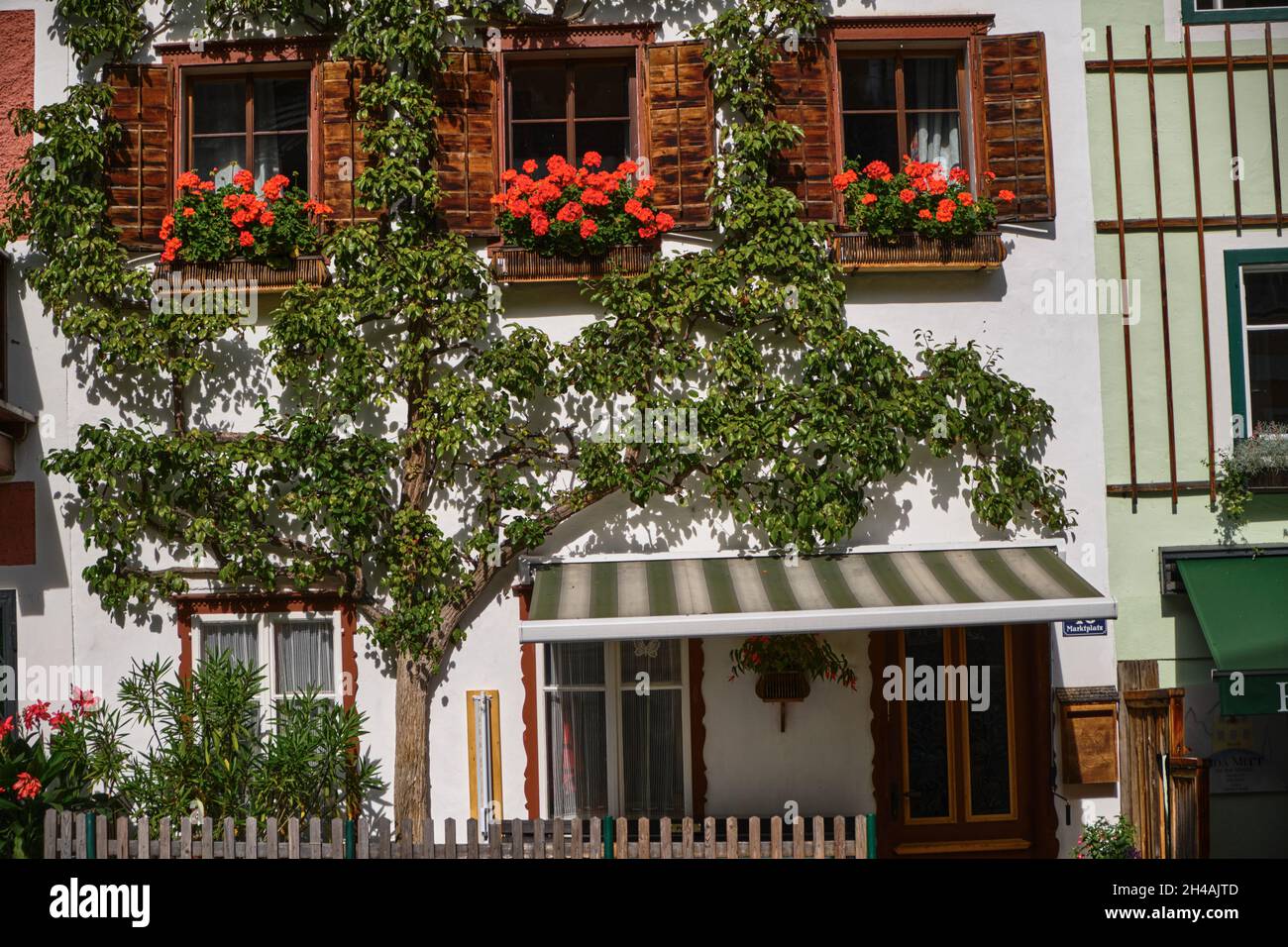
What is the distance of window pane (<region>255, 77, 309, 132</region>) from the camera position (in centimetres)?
1115

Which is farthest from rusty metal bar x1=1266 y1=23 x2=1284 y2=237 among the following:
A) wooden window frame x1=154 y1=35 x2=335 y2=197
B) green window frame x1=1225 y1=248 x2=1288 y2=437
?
wooden window frame x1=154 y1=35 x2=335 y2=197

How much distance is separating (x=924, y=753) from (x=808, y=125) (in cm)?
494

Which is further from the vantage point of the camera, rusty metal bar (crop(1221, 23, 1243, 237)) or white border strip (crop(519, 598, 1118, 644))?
rusty metal bar (crop(1221, 23, 1243, 237))

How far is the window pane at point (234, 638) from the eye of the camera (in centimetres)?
1081

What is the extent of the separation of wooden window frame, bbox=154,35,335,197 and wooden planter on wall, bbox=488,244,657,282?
1.63 metres

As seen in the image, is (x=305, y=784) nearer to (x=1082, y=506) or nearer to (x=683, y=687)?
(x=683, y=687)

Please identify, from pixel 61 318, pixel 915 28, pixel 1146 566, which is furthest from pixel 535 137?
pixel 1146 566

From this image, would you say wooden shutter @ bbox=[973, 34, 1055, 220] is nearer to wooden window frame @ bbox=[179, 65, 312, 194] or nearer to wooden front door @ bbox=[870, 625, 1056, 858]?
wooden front door @ bbox=[870, 625, 1056, 858]

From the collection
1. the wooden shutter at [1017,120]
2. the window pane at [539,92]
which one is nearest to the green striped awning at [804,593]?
the wooden shutter at [1017,120]

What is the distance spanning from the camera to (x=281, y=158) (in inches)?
439

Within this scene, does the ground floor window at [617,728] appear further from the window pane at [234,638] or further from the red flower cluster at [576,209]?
the red flower cluster at [576,209]

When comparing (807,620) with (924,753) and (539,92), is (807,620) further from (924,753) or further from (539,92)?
(539,92)

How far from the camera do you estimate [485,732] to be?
10648 mm

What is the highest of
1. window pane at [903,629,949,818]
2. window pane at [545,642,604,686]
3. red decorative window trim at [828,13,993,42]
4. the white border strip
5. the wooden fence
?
red decorative window trim at [828,13,993,42]
